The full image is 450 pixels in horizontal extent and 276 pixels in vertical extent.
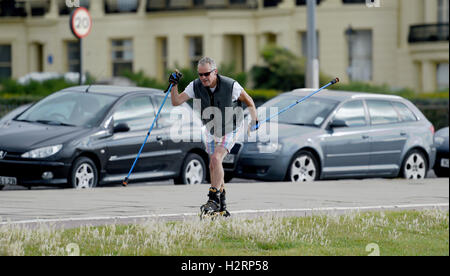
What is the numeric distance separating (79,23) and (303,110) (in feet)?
20.1

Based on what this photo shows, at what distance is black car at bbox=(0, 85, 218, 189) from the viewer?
13.4 metres

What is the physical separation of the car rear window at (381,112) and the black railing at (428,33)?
75.2ft

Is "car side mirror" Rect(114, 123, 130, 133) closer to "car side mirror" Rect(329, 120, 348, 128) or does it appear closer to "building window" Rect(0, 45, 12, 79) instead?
"car side mirror" Rect(329, 120, 348, 128)

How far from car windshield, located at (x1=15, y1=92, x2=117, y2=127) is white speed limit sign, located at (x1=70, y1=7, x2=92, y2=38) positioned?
210 inches

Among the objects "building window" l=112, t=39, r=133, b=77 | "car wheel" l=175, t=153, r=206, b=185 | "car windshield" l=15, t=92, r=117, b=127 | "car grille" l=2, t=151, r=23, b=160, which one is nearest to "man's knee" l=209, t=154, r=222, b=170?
"car grille" l=2, t=151, r=23, b=160

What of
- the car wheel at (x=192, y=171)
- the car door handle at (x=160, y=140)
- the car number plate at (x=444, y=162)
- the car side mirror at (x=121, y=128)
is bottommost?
the car number plate at (x=444, y=162)

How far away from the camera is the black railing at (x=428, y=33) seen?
1542 inches

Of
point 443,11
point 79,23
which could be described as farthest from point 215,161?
point 443,11

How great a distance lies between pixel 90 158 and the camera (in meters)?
14.0

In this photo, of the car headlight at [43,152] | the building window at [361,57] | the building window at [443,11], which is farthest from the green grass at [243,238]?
the building window at [361,57]

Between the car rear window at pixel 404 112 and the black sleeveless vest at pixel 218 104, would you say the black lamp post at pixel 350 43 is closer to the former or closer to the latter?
the car rear window at pixel 404 112

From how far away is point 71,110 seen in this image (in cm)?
1463
